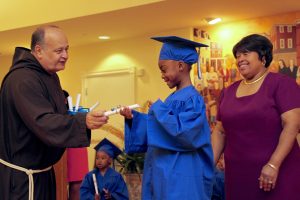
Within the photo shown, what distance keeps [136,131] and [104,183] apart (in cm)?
221

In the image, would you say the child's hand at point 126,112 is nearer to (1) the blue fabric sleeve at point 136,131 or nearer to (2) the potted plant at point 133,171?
(1) the blue fabric sleeve at point 136,131

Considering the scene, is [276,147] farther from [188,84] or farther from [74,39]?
[74,39]

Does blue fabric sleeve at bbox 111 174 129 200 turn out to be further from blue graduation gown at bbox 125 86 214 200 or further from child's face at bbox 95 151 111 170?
blue graduation gown at bbox 125 86 214 200

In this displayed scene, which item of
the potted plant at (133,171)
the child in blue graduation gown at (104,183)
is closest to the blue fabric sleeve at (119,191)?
the child in blue graduation gown at (104,183)

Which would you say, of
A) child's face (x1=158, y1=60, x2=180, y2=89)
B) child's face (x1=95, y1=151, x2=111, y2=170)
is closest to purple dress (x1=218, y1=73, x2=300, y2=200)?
child's face (x1=158, y1=60, x2=180, y2=89)

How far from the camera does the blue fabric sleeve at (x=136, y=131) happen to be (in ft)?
7.25

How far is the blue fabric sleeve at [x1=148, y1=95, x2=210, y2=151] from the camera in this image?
1972 mm

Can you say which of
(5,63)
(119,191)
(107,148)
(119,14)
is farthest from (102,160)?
(5,63)

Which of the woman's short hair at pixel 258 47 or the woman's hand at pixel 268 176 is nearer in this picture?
the woman's hand at pixel 268 176

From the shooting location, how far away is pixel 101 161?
14.3ft

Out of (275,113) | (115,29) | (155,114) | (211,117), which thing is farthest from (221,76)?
(155,114)

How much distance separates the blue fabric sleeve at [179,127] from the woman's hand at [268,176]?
401mm

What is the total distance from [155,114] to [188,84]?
0.90 ft

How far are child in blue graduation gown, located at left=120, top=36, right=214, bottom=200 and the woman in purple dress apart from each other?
0.36 metres
